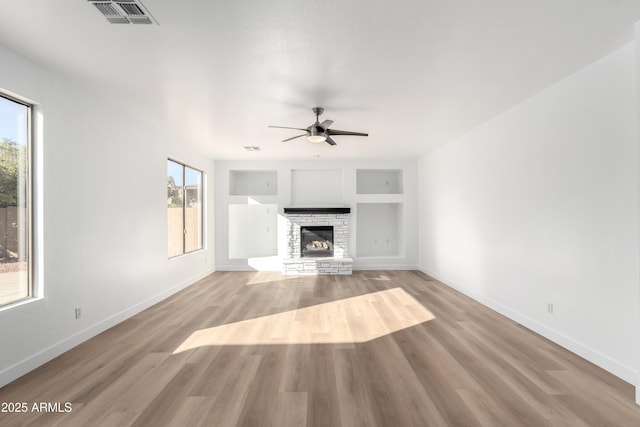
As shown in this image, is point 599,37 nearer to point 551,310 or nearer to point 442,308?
point 551,310

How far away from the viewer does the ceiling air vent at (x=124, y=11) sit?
1.91m

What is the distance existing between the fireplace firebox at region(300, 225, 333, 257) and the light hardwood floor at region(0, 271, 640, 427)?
131 inches

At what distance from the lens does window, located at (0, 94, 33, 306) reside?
2498 millimetres

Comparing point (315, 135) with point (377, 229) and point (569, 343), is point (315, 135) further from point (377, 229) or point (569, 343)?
point (377, 229)

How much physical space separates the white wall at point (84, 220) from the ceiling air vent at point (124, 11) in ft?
3.87

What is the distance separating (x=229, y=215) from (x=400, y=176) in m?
4.42

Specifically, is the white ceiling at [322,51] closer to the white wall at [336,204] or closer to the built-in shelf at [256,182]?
the white wall at [336,204]

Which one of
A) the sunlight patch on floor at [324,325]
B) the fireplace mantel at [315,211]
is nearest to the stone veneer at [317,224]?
the fireplace mantel at [315,211]

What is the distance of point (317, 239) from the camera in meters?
7.50

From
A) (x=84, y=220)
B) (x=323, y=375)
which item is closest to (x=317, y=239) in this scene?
(x=84, y=220)

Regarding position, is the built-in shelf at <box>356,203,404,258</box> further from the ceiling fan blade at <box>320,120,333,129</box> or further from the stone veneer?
the ceiling fan blade at <box>320,120,333,129</box>

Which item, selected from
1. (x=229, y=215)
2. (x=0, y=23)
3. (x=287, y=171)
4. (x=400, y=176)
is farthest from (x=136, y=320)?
(x=400, y=176)

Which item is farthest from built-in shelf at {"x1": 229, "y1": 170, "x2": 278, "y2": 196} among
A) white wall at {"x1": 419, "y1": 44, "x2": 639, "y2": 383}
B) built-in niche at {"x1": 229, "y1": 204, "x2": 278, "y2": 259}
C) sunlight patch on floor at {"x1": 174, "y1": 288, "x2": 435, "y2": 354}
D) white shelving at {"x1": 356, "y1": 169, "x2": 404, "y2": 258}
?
white wall at {"x1": 419, "y1": 44, "x2": 639, "y2": 383}

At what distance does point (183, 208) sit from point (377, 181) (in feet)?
15.4
